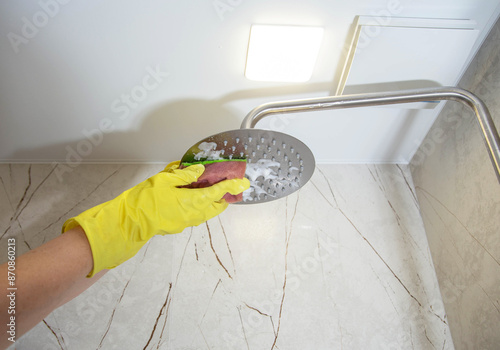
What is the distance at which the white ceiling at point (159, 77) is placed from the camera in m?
0.82

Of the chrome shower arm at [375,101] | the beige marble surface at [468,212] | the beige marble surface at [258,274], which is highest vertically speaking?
the chrome shower arm at [375,101]

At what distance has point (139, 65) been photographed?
3.03ft

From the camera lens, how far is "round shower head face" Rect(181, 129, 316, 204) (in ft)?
2.19

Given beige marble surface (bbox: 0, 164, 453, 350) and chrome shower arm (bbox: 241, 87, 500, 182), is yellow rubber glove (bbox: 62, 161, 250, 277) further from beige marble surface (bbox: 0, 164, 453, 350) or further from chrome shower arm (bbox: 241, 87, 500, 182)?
beige marble surface (bbox: 0, 164, 453, 350)

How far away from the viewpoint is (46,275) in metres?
0.61

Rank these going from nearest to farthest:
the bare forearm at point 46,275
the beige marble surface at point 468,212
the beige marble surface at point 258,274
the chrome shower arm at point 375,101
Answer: the bare forearm at point 46,275 < the chrome shower arm at point 375,101 < the beige marble surface at point 468,212 < the beige marble surface at point 258,274

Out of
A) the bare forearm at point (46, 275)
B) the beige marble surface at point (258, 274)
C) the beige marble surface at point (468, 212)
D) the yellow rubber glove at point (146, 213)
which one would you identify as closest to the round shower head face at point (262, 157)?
the yellow rubber glove at point (146, 213)

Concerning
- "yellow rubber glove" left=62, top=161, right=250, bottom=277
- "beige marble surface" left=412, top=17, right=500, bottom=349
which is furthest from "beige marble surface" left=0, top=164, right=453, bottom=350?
"yellow rubber glove" left=62, top=161, right=250, bottom=277

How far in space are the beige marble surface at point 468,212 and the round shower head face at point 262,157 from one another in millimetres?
446

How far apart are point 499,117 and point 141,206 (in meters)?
0.74

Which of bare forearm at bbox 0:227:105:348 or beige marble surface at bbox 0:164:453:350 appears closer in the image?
bare forearm at bbox 0:227:105:348

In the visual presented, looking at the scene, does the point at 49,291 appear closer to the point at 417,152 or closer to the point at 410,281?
the point at 410,281

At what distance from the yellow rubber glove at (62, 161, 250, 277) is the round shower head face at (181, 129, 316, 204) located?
0.03 meters

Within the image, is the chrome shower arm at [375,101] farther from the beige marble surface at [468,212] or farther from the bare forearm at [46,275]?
the bare forearm at [46,275]
